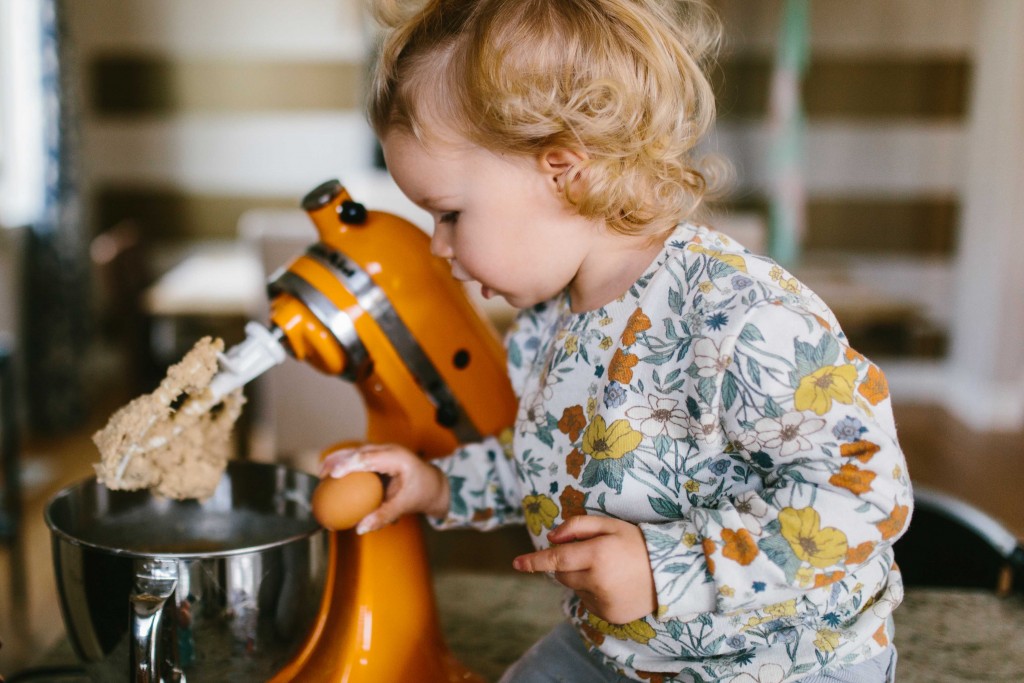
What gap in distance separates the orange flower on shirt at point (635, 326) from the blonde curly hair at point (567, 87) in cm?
8

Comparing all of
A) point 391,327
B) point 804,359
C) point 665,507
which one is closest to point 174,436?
point 391,327

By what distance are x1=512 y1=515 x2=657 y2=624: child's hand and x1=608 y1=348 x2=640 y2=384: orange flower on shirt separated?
13 centimetres

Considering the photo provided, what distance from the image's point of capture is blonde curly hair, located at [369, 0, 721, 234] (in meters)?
0.79

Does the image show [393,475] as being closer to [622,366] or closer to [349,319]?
[349,319]

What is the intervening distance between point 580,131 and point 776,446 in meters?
0.30

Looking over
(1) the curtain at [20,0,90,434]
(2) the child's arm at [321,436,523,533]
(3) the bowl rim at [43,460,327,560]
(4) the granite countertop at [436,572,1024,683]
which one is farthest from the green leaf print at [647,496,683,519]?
(1) the curtain at [20,0,90,434]

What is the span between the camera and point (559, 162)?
0.82 metres

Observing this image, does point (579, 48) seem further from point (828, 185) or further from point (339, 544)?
point (828, 185)

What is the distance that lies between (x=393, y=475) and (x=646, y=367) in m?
0.28

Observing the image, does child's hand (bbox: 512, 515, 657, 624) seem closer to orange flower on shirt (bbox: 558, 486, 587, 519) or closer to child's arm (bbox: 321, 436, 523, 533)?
orange flower on shirt (bbox: 558, 486, 587, 519)

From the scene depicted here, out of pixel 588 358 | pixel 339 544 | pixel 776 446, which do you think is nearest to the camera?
pixel 776 446

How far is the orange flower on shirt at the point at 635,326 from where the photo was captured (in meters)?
0.82

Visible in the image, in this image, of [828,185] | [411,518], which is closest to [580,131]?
[411,518]

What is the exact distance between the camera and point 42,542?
2.29 metres
